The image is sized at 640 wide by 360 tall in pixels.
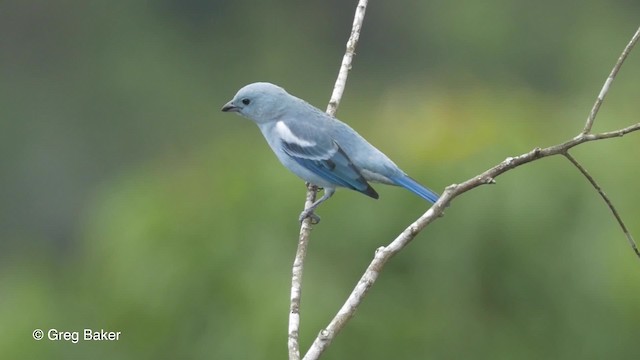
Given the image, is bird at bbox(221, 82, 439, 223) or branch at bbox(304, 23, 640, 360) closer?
branch at bbox(304, 23, 640, 360)

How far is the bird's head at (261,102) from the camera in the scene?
7977mm

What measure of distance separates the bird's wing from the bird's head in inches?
8.7

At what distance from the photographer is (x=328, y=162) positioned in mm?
7750

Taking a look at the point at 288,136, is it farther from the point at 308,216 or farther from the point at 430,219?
the point at 430,219

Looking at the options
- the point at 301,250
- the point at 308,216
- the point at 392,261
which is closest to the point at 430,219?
the point at 301,250

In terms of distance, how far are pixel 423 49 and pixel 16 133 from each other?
6002 mm

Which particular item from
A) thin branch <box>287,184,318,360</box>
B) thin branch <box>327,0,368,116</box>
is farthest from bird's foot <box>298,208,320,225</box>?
thin branch <box>327,0,368,116</box>

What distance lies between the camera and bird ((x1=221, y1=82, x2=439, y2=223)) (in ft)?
25.3

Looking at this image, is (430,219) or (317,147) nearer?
(430,219)

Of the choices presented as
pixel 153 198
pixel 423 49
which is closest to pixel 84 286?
pixel 153 198

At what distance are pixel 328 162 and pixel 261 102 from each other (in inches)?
20.6

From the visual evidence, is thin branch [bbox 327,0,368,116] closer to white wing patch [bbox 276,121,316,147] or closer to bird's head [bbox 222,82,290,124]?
white wing patch [bbox 276,121,316,147]

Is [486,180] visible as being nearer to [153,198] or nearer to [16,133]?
[153,198]

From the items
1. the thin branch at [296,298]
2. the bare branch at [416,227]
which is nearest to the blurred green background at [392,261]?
the thin branch at [296,298]
